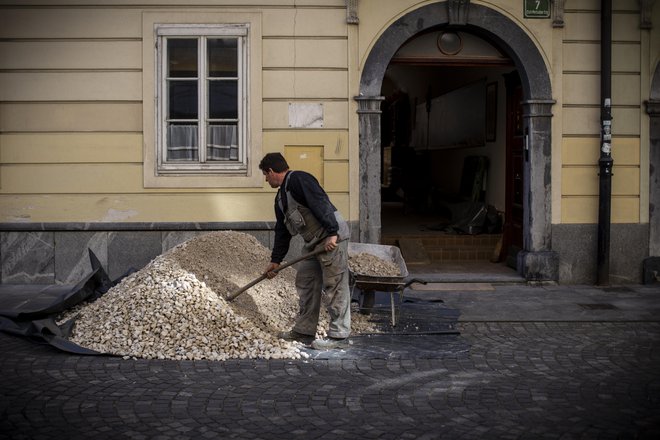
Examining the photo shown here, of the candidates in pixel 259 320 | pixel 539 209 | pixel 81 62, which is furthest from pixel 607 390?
pixel 81 62

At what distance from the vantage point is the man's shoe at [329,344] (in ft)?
27.4

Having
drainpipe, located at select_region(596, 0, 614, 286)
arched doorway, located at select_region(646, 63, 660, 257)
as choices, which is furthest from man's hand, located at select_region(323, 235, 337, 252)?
arched doorway, located at select_region(646, 63, 660, 257)

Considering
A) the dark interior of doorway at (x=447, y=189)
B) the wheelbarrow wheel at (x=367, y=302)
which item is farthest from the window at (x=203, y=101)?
the dark interior of doorway at (x=447, y=189)

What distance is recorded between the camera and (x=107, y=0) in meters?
11.7

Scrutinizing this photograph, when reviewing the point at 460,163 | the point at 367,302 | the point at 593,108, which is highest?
the point at 593,108

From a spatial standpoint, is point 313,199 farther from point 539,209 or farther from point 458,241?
point 458,241

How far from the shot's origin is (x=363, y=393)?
6.89 m

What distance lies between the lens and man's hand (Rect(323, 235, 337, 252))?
818 centimetres

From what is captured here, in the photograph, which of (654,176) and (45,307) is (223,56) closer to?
(45,307)

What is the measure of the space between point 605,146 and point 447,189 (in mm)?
6757

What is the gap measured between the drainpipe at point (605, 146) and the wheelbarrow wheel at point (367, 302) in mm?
3901

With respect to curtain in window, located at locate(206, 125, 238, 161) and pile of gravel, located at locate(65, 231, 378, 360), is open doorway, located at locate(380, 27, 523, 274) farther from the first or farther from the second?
pile of gravel, located at locate(65, 231, 378, 360)

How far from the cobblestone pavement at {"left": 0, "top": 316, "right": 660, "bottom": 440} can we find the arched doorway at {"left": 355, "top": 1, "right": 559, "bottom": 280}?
129 inches

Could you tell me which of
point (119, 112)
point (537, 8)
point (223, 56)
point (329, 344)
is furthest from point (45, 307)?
point (537, 8)
